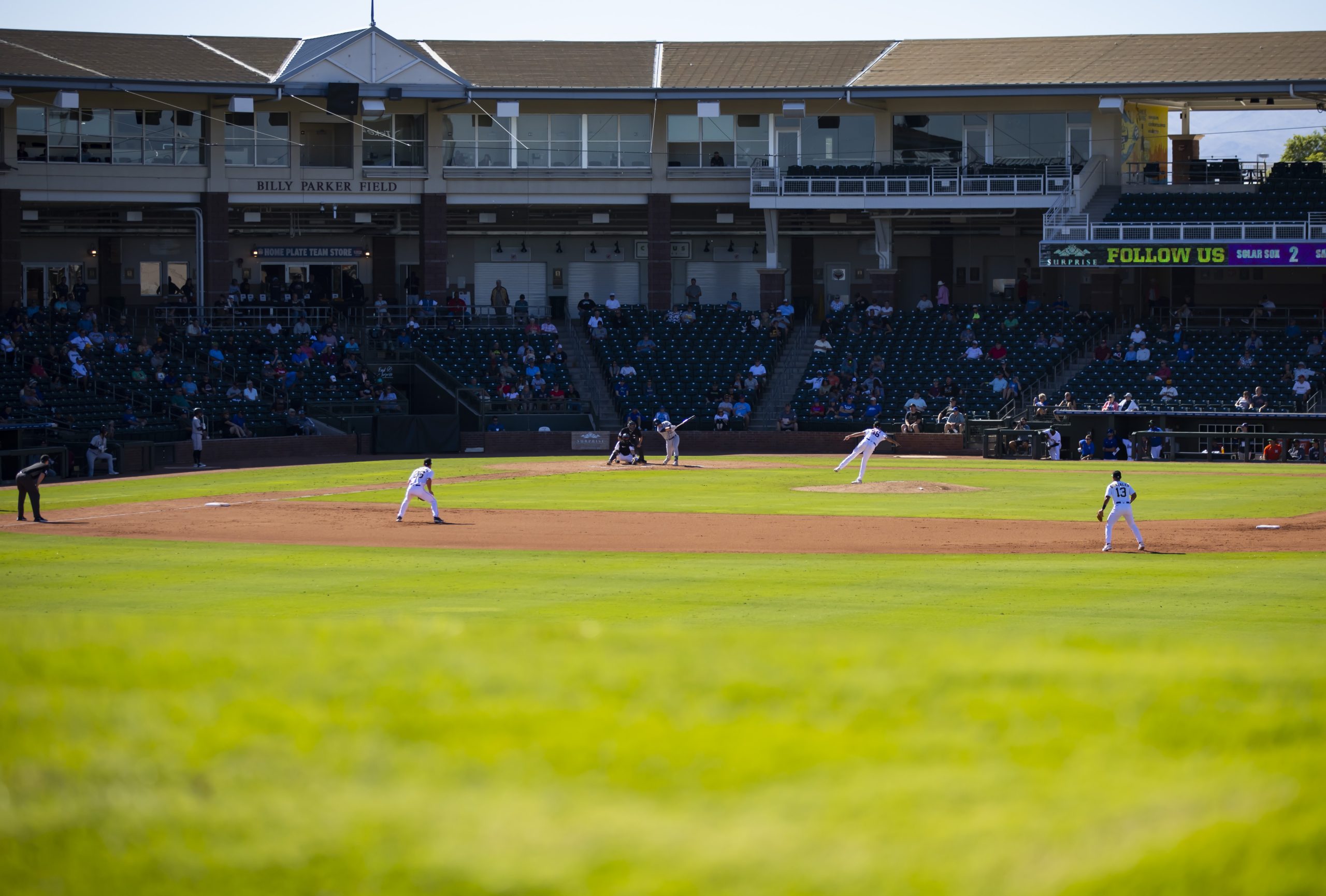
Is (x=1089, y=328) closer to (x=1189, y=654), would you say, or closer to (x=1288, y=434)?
(x=1288, y=434)

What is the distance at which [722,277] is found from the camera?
63.9 metres

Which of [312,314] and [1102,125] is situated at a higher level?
[1102,125]

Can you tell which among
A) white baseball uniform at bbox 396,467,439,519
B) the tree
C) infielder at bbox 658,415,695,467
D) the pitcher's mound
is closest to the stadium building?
infielder at bbox 658,415,695,467

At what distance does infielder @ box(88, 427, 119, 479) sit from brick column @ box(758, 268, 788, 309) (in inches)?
1094

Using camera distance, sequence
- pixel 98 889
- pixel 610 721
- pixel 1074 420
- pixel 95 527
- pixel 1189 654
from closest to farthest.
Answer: pixel 98 889, pixel 610 721, pixel 1189 654, pixel 95 527, pixel 1074 420

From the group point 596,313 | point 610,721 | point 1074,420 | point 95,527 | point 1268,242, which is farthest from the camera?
point 596,313

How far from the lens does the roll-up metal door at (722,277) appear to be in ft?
209

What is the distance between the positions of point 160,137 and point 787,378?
26.9 m

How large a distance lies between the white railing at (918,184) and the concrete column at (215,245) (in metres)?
21.3

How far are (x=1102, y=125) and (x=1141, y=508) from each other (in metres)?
32.3

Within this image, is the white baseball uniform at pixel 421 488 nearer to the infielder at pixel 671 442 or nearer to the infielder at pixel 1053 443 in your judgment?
the infielder at pixel 671 442

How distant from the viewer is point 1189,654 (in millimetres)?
5176

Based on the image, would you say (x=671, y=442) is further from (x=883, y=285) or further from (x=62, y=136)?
(x=62, y=136)

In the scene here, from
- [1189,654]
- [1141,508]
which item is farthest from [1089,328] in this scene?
[1189,654]
